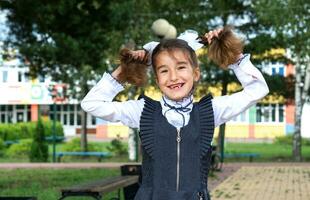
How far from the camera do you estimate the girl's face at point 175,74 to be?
9.70ft

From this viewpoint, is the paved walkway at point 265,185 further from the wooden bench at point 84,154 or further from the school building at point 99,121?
the school building at point 99,121

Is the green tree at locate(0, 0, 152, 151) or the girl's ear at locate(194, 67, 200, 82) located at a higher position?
→ the green tree at locate(0, 0, 152, 151)

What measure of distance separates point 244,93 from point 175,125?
0.33 meters

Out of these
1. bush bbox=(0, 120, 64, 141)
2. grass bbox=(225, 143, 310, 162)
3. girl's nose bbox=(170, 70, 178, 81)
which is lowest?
grass bbox=(225, 143, 310, 162)

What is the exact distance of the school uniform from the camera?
2.88 m

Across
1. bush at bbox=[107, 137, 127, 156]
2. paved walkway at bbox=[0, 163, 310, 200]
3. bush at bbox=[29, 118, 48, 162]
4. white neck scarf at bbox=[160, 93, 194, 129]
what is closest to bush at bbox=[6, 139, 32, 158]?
bush at bbox=[107, 137, 127, 156]

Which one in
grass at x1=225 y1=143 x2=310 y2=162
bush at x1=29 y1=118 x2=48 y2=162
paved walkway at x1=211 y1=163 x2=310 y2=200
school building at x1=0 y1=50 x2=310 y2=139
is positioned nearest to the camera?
paved walkway at x1=211 y1=163 x2=310 y2=200

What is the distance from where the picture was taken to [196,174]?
2893 millimetres

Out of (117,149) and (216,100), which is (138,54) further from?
(117,149)

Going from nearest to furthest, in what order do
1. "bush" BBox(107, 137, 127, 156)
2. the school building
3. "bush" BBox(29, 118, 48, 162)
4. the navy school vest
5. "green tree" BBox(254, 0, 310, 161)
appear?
the navy school vest → "green tree" BBox(254, 0, 310, 161) → "bush" BBox(29, 118, 48, 162) → "bush" BBox(107, 137, 127, 156) → the school building

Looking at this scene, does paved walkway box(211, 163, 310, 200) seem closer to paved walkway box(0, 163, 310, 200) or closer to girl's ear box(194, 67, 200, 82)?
paved walkway box(0, 163, 310, 200)

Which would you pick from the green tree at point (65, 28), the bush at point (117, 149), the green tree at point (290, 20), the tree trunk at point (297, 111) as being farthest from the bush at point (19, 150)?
the green tree at point (65, 28)

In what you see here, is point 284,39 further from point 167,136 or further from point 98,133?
point 98,133

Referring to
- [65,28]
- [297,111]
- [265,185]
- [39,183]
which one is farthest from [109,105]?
[297,111]
